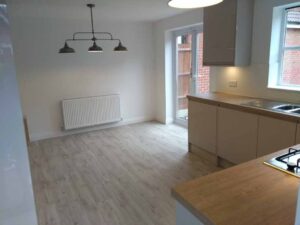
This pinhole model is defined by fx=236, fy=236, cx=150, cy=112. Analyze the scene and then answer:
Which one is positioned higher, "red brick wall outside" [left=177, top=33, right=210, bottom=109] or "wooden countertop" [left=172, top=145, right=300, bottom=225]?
"red brick wall outside" [left=177, top=33, right=210, bottom=109]

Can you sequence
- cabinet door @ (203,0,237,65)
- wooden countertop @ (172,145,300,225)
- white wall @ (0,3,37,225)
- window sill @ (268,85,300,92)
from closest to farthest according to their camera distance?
wooden countertop @ (172,145,300,225), white wall @ (0,3,37,225), window sill @ (268,85,300,92), cabinet door @ (203,0,237,65)

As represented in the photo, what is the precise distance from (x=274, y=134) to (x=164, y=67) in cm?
332

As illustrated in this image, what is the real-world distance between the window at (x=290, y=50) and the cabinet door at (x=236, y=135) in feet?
3.03

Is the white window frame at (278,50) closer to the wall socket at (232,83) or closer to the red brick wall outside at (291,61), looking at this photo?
the red brick wall outside at (291,61)

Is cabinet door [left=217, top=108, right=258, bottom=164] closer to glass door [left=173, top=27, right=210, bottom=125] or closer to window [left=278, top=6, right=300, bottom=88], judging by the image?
window [left=278, top=6, right=300, bottom=88]

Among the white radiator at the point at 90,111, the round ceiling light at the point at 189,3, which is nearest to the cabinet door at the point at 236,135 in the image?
the round ceiling light at the point at 189,3

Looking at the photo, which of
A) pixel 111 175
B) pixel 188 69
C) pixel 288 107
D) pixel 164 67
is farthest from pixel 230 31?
pixel 111 175

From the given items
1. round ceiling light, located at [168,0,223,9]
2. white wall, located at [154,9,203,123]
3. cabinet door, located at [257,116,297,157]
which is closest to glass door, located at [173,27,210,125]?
white wall, located at [154,9,203,123]

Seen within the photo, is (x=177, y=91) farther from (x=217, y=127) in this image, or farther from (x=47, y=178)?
(x=47, y=178)

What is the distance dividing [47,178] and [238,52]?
10.5 ft

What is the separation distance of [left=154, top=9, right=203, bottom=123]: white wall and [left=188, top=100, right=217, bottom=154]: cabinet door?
73.5 inches

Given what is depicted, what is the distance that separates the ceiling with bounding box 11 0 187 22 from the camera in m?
3.47

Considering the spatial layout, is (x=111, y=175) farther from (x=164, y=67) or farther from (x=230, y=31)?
(x=164, y=67)

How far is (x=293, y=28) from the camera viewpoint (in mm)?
3137
